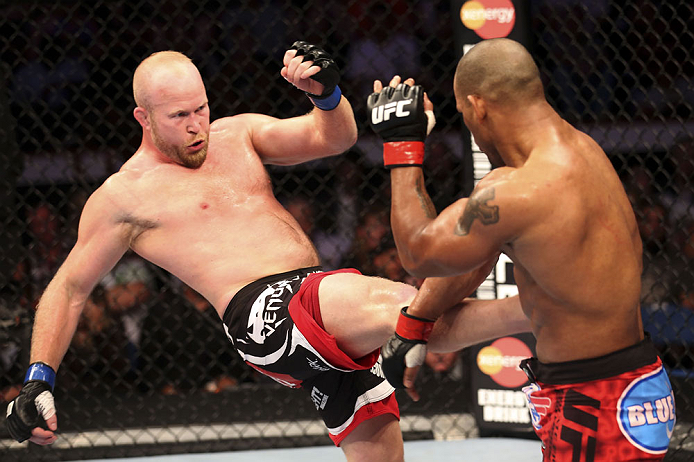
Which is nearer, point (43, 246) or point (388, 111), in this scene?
point (388, 111)

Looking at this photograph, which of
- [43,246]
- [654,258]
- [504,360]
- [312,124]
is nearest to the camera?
[312,124]

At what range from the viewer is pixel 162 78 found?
2.01m

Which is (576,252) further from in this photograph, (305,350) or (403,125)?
(305,350)

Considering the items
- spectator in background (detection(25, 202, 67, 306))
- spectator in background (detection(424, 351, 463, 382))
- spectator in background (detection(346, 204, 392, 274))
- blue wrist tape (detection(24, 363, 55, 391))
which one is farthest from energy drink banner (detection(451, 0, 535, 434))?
spectator in background (detection(25, 202, 67, 306))

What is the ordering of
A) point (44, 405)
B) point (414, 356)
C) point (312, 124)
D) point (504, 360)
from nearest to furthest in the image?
point (414, 356), point (44, 405), point (312, 124), point (504, 360)

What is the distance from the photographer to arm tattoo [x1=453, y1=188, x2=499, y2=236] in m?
1.31

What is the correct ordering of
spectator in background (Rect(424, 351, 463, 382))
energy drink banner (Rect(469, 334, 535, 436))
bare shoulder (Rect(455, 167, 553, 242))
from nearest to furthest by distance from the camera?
bare shoulder (Rect(455, 167, 553, 242)) < energy drink banner (Rect(469, 334, 535, 436)) < spectator in background (Rect(424, 351, 463, 382))

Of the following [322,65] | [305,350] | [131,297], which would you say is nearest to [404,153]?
[322,65]

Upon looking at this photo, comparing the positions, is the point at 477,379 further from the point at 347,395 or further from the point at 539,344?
the point at 539,344

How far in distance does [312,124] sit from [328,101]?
12 cm

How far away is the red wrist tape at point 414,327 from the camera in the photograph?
1596 mm

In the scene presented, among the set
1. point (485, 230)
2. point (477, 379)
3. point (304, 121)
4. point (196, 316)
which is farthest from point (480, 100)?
point (196, 316)

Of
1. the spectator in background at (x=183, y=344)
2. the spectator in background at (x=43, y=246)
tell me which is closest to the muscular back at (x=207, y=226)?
the spectator in background at (x=183, y=344)

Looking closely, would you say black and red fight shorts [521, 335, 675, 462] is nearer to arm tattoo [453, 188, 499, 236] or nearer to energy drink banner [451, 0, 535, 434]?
arm tattoo [453, 188, 499, 236]
